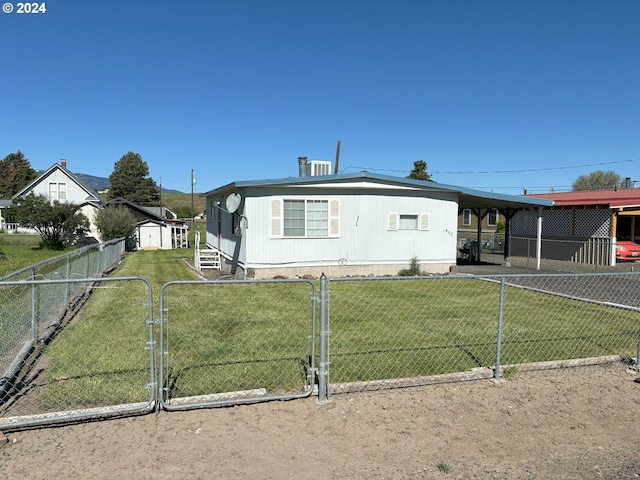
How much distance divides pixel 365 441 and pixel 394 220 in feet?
38.7

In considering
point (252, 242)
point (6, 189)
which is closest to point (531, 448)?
point (252, 242)

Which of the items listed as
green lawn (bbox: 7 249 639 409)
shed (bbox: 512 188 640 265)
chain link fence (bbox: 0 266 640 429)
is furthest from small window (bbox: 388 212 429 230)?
shed (bbox: 512 188 640 265)

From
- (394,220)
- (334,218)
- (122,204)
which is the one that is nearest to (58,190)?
(122,204)

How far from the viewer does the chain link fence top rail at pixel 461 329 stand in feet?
18.2

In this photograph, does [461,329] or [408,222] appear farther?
[408,222]

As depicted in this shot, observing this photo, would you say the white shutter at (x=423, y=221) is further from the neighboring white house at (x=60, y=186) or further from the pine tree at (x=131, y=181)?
the pine tree at (x=131, y=181)

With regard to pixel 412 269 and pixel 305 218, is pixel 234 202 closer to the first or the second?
pixel 305 218

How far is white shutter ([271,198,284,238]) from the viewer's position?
1401cm

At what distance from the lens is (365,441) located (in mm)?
3881

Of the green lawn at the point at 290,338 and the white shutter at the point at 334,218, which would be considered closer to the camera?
the green lawn at the point at 290,338

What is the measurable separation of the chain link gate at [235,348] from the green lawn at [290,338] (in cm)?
2

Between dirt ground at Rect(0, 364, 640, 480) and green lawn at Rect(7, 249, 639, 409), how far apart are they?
1.84 ft

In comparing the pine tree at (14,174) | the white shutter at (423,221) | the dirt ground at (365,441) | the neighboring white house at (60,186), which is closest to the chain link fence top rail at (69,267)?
the dirt ground at (365,441)

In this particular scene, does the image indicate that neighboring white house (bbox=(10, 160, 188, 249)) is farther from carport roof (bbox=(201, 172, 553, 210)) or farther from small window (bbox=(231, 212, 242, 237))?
carport roof (bbox=(201, 172, 553, 210))
